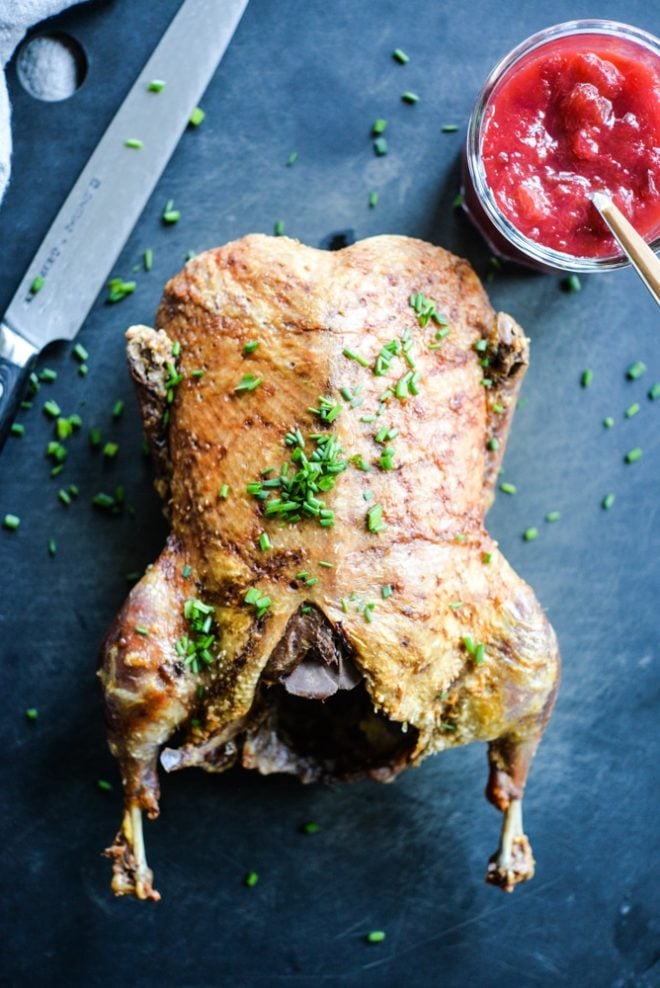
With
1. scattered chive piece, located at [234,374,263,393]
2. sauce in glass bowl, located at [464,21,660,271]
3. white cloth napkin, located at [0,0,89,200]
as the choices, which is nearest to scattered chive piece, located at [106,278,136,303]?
A: white cloth napkin, located at [0,0,89,200]

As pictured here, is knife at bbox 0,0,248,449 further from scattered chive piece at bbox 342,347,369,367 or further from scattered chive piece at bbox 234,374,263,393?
scattered chive piece at bbox 342,347,369,367

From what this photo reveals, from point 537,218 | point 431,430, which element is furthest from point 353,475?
point 537,218

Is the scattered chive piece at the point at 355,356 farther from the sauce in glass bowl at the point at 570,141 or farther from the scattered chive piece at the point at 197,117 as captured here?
the scattered chive piece at the point at 197,117

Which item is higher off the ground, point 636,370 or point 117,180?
point 117,180

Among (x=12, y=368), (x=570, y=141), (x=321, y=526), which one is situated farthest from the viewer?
(x=12, y=368)

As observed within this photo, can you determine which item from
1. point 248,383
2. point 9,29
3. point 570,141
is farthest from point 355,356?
point 9,29

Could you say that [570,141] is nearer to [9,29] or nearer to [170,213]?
[170,213]
